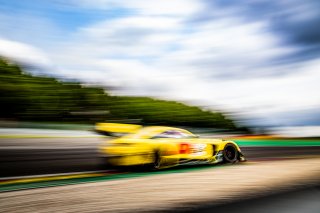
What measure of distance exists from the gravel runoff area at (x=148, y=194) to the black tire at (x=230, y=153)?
2.33m

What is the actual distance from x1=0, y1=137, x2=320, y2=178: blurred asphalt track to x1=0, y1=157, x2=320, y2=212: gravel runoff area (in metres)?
1.99

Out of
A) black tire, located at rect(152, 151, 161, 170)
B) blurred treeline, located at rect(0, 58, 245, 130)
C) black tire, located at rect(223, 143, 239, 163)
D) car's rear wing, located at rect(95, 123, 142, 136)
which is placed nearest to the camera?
black tire, located at rect(152, 151, 161, 170)

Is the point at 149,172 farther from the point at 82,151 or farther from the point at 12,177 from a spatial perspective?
the point at 82,151

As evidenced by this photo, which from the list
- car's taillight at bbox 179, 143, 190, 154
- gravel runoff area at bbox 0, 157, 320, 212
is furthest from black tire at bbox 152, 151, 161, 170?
gravel runoff area at bbox 0, 157, 320, 212

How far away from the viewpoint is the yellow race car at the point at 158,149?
20.9 feet

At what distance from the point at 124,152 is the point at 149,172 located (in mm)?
638

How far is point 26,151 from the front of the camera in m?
8.13

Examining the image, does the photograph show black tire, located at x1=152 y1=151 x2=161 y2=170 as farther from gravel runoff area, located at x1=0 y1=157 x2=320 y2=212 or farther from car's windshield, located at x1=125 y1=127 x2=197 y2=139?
gravel runoff area, located at x1=0 y1=157 x2=320 y2=212

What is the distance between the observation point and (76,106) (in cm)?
2066

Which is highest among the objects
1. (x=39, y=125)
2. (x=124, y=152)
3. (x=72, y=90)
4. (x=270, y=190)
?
(x=72, y=90)

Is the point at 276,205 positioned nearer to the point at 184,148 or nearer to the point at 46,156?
the point at 184,148

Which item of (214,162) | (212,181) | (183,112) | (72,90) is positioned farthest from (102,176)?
(72,90)

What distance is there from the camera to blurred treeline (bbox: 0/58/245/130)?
1741 centimetres

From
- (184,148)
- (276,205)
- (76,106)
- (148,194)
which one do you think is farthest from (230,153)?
(76,106)
